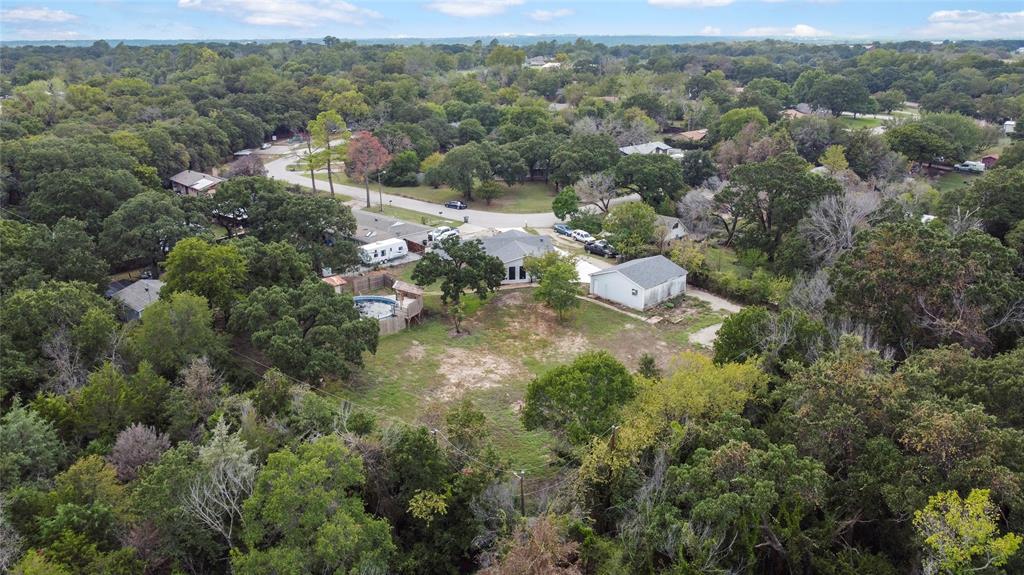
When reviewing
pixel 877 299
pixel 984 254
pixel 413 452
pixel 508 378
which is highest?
pixel 984 254

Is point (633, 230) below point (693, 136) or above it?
below

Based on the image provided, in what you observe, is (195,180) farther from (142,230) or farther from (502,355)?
(502,355)

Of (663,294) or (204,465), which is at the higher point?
(204,465)

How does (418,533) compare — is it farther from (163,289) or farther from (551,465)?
(163,289)

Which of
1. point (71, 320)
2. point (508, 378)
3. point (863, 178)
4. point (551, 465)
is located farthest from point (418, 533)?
point (863, 178)

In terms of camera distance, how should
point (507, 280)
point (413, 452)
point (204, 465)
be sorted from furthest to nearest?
1. point (507, 280)
2. point (413, 452)
3. point (204, 465)

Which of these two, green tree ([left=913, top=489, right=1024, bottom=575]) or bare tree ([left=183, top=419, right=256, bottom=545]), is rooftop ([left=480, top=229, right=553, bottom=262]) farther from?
green tree ([left=913, top=489, right=1024, bottom=575])

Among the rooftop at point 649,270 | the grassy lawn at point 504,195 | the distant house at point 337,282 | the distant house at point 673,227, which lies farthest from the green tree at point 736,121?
the distant house at point 337,282

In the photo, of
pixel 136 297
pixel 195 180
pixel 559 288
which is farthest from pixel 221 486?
pixel 195 180
